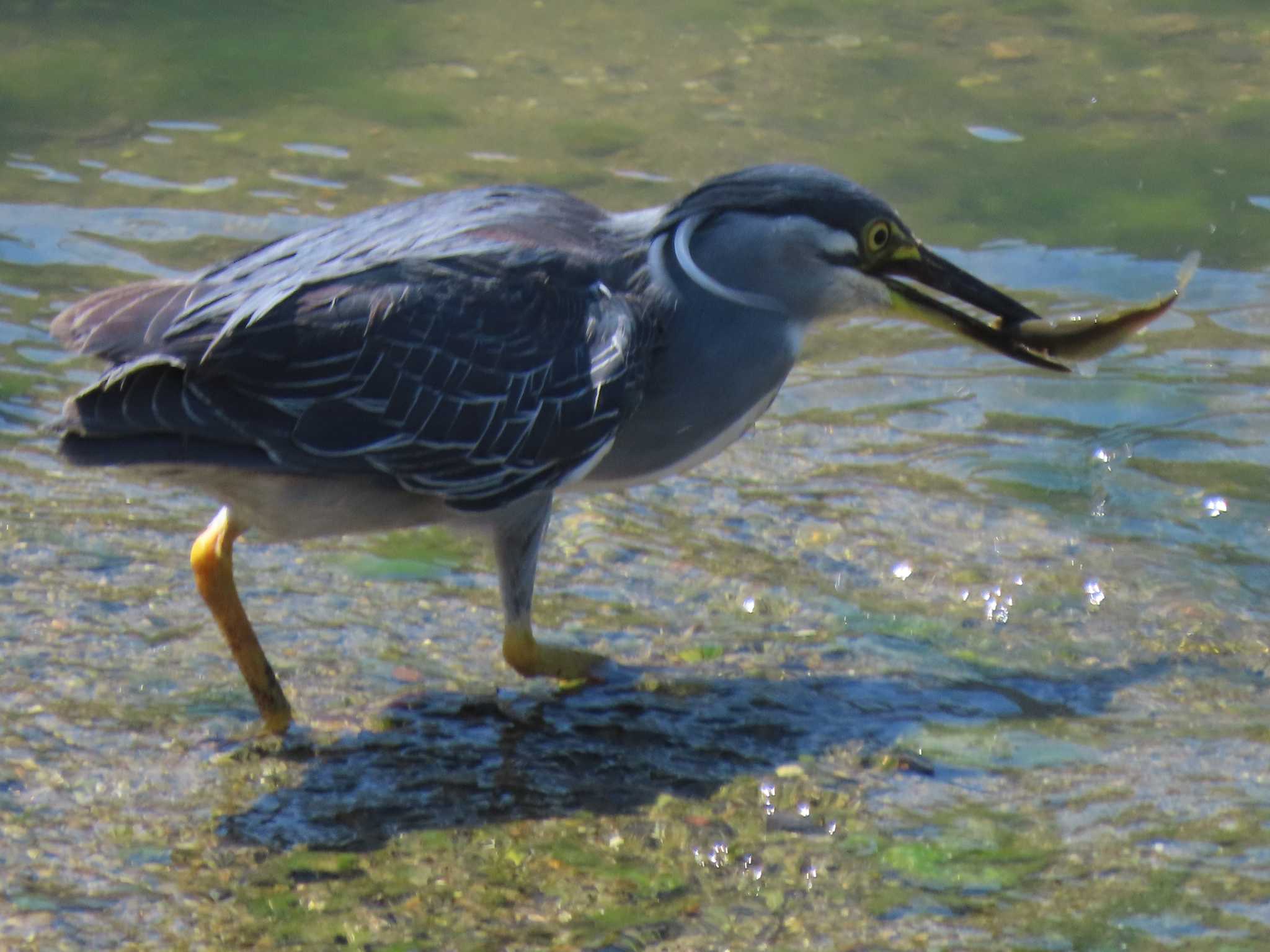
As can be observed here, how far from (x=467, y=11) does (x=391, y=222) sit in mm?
6736

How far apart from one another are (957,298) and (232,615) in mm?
2422

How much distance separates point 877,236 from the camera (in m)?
5.09

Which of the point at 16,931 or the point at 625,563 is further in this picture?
the point at 625,563

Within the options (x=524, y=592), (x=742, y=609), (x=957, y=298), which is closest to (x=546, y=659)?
(x=524, y=592)

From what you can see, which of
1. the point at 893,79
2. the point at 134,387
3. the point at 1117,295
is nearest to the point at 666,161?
the point at 893,79

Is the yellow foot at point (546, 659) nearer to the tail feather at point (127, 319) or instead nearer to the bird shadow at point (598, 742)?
→ the bird shadow at point (598, 742)

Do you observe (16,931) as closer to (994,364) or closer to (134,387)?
(134,387)

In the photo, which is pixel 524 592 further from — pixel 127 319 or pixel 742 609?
pixel 127 319

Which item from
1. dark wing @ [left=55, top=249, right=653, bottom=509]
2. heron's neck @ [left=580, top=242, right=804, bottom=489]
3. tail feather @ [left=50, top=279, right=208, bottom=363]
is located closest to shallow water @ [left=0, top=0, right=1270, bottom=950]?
heron's neck @ [left=580, top=242, right=804, bottom=489]

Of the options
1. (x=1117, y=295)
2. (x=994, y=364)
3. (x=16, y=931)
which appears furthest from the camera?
(x=1117, y=295)

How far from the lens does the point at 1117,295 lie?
779 cm

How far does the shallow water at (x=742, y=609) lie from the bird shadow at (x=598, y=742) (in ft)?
0.06

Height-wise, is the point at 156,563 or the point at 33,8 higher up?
the point at 33,8

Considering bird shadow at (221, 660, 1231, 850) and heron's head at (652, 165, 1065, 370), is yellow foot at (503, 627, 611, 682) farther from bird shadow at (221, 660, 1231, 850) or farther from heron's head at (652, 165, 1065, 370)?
heron's head at (652, 165, 1065, 370)
